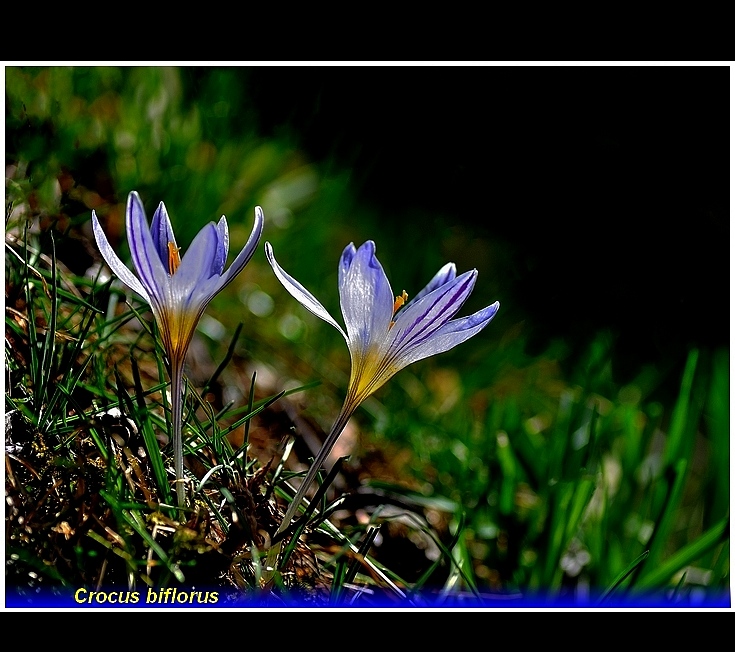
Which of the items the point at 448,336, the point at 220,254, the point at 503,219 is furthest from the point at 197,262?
the point at 503,219

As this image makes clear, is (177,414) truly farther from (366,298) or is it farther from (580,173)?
(580,173)

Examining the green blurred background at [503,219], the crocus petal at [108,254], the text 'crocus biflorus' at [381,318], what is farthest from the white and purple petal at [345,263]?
the green blurred background at [503,219]

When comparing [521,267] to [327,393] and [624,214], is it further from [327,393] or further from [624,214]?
[327,393]

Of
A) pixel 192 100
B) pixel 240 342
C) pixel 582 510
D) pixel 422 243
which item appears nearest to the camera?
pixel 582 510

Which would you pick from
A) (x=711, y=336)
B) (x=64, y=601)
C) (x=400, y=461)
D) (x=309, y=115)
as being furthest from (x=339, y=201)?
(x=64, y=601)

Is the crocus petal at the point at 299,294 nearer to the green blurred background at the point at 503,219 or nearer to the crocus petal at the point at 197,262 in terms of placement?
the crocus petal at the point at 197,262
